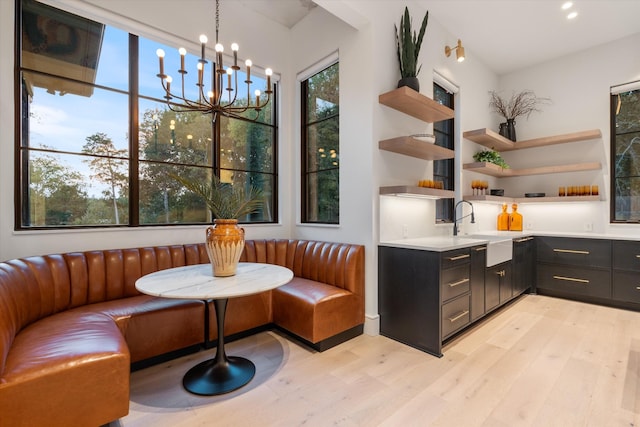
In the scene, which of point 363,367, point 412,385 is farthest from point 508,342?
point 363,367

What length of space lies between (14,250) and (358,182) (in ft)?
9.62

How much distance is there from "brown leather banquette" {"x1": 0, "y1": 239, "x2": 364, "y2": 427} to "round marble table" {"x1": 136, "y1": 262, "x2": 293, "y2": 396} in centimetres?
34

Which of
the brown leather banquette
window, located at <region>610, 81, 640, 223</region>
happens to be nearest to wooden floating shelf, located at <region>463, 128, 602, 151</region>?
window, located at <region>610, 81, 640, 223</region>

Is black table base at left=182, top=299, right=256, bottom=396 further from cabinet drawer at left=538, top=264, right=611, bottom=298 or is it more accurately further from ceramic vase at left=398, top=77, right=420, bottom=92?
cabinet drawer at left=538, top=264, right=611, bottom=298

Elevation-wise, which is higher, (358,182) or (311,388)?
(358,182)

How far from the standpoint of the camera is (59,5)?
98.0 inches

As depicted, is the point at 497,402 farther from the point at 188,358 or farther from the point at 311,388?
the point at 188,358

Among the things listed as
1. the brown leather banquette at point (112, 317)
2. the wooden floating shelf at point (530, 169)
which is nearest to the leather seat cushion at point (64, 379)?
the brown leather banquette at point (112, 317)

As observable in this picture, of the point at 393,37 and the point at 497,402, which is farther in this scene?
the point at 393,37

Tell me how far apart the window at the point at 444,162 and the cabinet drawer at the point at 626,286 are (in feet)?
6.58

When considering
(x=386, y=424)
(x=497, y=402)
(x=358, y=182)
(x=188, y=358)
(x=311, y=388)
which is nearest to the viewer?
(x=386, y=424)

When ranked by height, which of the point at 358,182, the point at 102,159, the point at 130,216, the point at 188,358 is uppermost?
the point at 102,159

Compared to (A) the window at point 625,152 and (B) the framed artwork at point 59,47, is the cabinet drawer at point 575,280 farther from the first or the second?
(B) the framed artwork at point 59,47

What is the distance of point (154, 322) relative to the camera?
2219 mm
